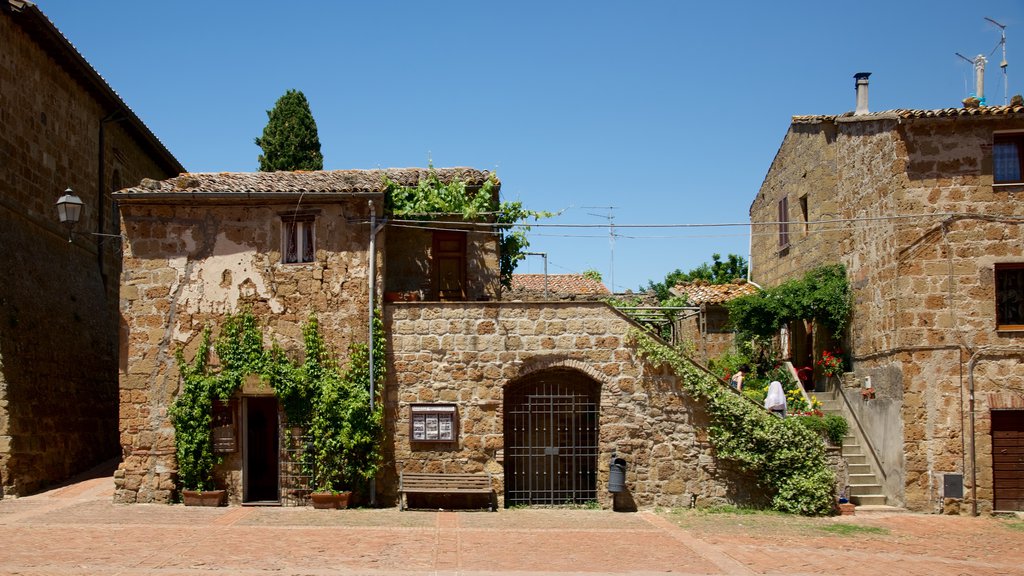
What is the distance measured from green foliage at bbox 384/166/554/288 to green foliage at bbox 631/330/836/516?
138 inches

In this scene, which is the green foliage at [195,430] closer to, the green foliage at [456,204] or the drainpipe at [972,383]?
the green foliage at [456,204]

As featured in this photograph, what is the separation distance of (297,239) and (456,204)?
3.10 m

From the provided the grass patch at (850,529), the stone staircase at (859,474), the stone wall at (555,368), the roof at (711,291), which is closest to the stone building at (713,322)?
the roof at (711,291)

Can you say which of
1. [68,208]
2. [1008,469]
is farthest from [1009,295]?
[68,208]

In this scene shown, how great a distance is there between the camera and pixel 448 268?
18406 mm

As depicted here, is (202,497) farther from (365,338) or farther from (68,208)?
(68,208)

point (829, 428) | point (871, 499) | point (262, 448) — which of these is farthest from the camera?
point (262, 448)

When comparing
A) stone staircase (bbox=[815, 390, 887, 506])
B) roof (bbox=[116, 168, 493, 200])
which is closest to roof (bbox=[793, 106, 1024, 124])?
stone staircase (bbox=[815, 390, 887, 506])

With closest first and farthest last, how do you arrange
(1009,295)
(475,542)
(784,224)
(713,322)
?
(475,542) < (1009,295) < (784,224) < (713,322)

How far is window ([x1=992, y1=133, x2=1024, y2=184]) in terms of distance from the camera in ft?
56.4

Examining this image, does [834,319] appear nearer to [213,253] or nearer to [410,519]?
[410,519]

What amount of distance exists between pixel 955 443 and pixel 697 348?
789 centimetres

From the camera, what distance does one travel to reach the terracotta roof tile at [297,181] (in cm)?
1625

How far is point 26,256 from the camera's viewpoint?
17812 mm
